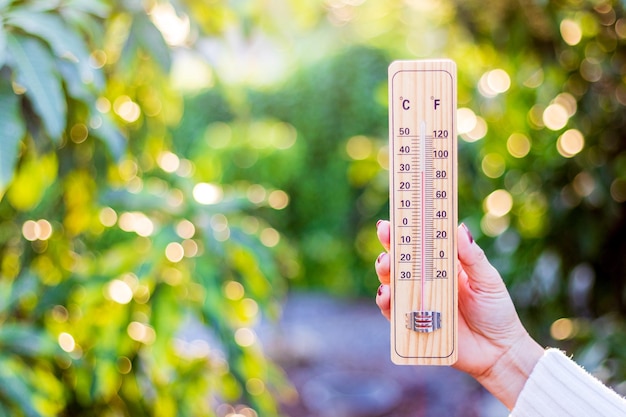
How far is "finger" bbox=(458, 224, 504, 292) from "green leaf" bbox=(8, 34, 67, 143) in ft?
1.70

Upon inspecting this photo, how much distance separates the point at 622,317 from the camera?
157 centimetres

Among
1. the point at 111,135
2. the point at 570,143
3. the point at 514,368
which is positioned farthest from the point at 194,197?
the point at 570,143

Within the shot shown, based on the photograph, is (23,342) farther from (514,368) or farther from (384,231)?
(514,368)

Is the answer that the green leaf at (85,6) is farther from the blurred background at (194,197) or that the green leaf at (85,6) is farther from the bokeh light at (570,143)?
the bokeh light at (570,143)

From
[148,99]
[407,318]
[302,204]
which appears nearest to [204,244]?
[148,99]

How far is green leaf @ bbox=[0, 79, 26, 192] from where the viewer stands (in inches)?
32.4

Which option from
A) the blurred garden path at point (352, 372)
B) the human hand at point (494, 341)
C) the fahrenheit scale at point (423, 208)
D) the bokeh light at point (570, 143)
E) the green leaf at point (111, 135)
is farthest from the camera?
the blurred garden path at point (352, 372)

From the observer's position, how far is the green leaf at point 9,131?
2.70 ft

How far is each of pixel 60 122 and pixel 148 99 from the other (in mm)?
577

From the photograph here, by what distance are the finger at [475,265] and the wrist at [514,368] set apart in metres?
0.09

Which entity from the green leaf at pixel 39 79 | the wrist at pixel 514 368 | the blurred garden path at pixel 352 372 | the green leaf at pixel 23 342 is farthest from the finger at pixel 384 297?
the blurred garden path at pixel 352 372

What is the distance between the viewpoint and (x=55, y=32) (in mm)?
862

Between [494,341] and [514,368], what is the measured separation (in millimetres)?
46

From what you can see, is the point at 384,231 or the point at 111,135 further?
the point at 111,135
